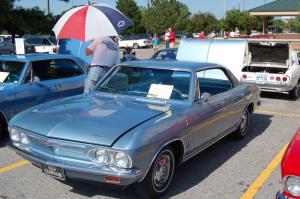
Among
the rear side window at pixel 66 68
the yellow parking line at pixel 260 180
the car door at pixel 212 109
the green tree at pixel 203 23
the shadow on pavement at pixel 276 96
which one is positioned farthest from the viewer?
the green tree at pixel 203 23

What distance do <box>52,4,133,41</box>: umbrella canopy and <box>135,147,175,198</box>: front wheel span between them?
2729mm

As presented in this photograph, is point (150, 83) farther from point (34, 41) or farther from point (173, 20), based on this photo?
point (173, 20)

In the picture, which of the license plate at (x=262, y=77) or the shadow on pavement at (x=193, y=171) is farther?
the license plate at (x=262, y=77)

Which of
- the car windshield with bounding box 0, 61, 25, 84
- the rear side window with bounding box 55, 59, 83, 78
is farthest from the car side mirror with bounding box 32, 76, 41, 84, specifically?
the rear side window with bounding box 55, 59, 83, 78

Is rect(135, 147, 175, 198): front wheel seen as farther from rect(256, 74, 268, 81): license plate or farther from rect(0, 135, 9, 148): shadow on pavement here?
rect(256, 74, 268, 81): license plate

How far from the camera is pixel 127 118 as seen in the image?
4.20 meters

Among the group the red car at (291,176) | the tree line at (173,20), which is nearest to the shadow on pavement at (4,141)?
the red car at (291,176)

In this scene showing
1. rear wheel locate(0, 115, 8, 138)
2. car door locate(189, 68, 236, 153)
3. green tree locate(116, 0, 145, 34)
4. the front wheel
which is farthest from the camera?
green tree locate(116, 0, 145, 34)

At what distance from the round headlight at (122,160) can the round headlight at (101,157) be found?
9 centimetres

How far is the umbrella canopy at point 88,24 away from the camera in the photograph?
20.7 ft

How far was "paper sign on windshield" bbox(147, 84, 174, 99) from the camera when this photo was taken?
4.98 metres

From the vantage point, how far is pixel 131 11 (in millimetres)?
58906

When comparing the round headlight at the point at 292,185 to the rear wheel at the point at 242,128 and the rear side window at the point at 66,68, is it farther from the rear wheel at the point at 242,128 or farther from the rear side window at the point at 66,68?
the rear side window at the point at 66,68

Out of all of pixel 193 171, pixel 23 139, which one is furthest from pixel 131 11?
pixel 23 139
